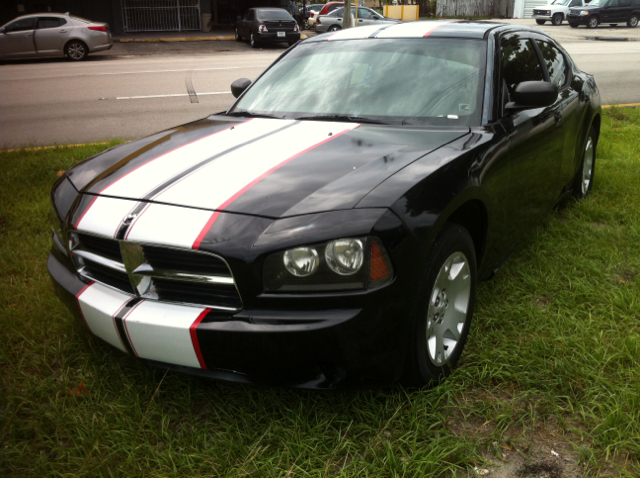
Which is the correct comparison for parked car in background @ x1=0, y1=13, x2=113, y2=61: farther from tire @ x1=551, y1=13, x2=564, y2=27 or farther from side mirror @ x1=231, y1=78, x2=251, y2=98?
tire @ x1=551, y1=13, x2=564, y2=27

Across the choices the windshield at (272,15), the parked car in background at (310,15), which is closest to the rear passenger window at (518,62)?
the windshield at (272,15)

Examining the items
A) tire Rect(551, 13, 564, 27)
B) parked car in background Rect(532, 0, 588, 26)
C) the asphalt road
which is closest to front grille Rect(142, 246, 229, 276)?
the asphalt road

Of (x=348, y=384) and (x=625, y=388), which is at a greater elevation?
(x=348, y=384)

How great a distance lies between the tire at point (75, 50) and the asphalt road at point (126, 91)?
311 mm

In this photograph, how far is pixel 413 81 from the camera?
3.29 metres

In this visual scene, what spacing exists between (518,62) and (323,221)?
7.09 feet

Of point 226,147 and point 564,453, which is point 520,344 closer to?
point 564,453

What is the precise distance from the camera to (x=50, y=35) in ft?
57.3

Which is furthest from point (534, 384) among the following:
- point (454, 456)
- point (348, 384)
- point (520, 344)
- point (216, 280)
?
point (216, 280)

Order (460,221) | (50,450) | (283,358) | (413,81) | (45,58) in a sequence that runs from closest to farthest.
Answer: (283,358)
(50,450)
(460,221)
(413,81)
(45,58)

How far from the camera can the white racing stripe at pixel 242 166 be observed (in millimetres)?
2352

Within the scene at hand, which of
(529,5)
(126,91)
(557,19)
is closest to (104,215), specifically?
(126,91)

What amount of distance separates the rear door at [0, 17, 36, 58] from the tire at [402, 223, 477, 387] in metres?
18.0

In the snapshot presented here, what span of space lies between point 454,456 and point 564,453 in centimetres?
41
